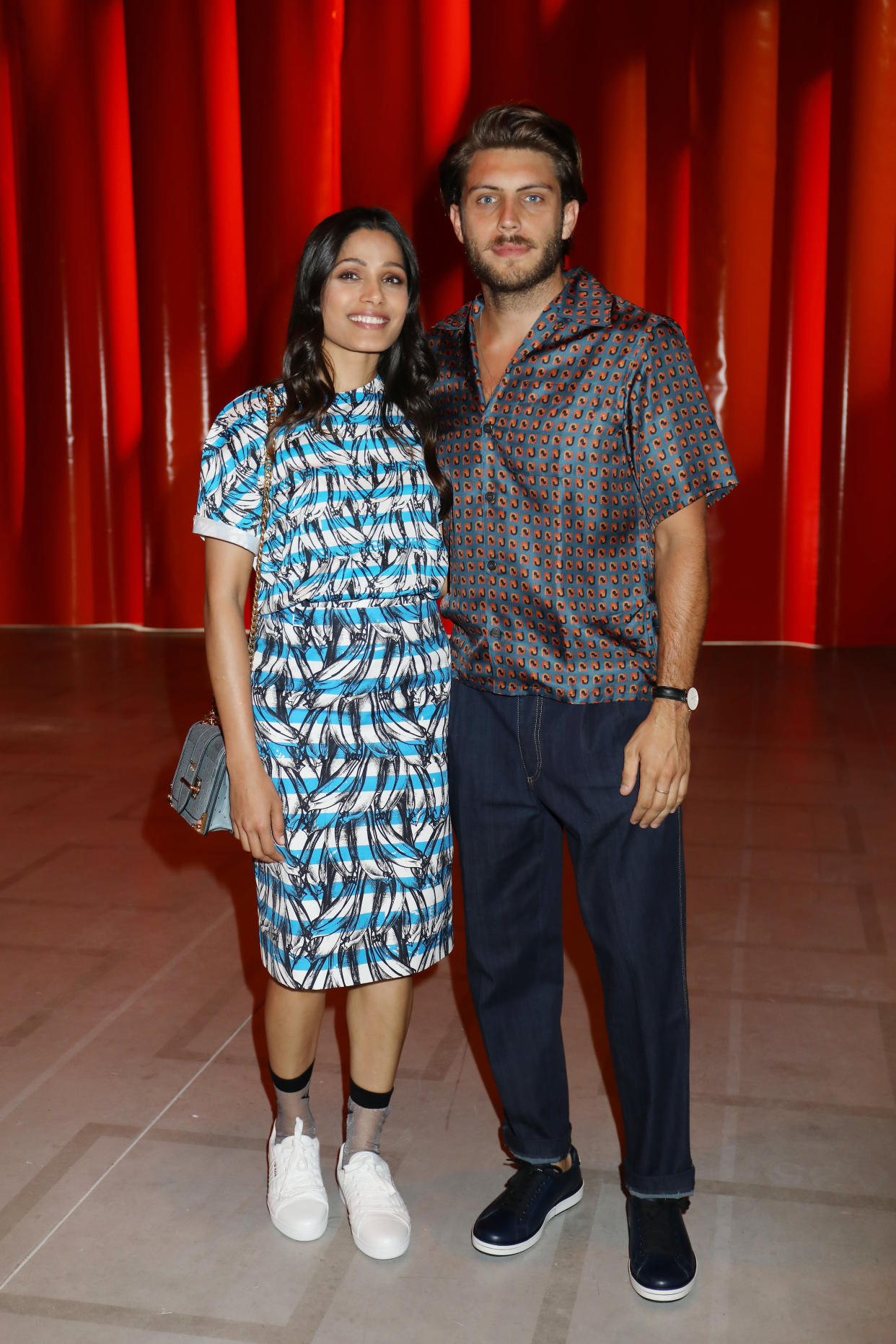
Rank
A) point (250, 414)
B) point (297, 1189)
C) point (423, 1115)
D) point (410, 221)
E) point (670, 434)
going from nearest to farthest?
point (670, 434) → point (250, 414) → point (297, 1189) → point (423, 1115) → point (410, 221)

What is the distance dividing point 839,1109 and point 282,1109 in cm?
89

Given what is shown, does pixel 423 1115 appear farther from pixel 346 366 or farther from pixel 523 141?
pixel 523 141

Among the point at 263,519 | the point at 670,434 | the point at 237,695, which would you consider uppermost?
the point at 670,434

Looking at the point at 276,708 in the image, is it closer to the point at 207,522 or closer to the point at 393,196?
the point at 207,522

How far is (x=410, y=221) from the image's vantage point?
623 cm

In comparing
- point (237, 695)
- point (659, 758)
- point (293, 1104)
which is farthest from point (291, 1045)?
point (659, 758)

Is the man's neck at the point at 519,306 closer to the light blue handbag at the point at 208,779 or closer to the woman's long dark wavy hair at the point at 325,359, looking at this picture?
the woman's long dark wavy hair at the point at 325,359

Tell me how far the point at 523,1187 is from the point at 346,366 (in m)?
1.14

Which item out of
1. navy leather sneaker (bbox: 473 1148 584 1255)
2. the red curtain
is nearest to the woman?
navy leather sneaker (bbox: 473 1148 584 1255)

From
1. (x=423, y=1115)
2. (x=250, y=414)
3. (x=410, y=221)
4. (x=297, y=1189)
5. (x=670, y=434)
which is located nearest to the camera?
(x=670, y=434)

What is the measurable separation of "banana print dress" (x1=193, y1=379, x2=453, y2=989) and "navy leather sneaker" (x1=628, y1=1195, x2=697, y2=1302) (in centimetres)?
44

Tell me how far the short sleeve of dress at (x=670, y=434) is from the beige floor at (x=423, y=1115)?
98 centimetres

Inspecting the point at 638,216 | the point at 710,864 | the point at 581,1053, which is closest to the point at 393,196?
the point at 638,216

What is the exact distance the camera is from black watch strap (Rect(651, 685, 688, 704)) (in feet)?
5.31
